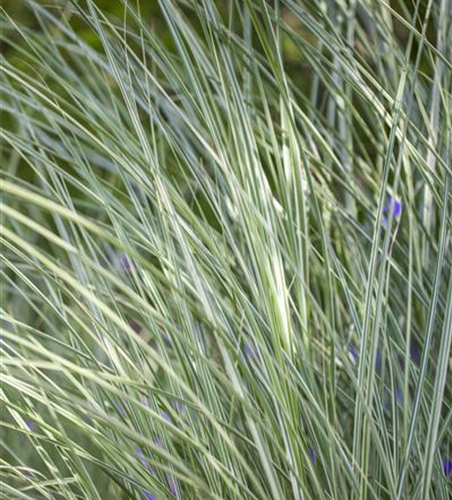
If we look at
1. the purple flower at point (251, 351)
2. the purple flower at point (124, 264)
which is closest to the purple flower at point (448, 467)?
the purple flower at point (251, 351)

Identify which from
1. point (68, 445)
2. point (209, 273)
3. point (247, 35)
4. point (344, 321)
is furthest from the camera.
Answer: point (344, 321)

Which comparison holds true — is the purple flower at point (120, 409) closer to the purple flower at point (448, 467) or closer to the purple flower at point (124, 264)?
the purple flower at point (124, 264)

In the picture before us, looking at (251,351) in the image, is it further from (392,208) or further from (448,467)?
(448,467)

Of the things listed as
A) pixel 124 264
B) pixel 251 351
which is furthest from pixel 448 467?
pixel 124 264

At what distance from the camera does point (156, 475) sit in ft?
1.99

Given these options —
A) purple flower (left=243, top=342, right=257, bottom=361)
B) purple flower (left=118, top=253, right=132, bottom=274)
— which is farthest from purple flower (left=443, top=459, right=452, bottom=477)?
purple flower (left=118, top=253, right=132, bottom=274)

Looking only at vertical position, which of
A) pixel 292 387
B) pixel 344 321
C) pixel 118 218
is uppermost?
pixel 118 218

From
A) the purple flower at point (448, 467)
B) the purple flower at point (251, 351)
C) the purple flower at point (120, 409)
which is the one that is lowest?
the purple flower at point (448, 467)

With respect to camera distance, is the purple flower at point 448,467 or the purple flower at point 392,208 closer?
the purple flower at point 392,208

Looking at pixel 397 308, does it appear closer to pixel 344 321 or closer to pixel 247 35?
pixel 344 321

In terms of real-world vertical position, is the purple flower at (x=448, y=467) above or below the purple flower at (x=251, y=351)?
below

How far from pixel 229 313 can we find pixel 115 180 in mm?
761

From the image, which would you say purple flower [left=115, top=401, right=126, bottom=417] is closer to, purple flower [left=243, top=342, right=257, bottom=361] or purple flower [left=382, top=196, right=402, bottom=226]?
purple flower [left=243, top=342, right=257, bottom=361]

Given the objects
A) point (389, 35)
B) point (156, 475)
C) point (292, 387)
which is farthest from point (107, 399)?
point (389, 35)
